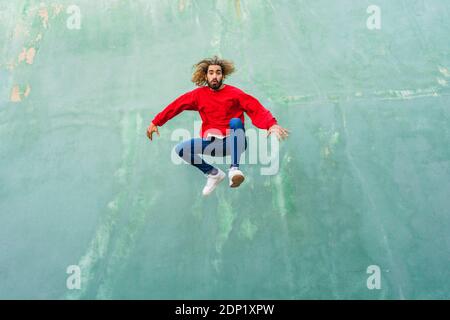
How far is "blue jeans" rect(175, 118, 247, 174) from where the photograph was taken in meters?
2.99

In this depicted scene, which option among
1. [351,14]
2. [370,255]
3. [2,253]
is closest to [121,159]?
[2,253]

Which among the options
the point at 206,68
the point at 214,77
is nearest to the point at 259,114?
the point at 214,77

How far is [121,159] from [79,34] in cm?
117

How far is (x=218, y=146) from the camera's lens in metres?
3.07

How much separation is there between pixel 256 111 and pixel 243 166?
563 millimetres

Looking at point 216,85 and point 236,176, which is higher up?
point 216,85

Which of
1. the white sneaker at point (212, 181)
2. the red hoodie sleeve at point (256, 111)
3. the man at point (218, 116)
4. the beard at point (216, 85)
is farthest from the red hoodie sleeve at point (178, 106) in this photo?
the white sneaker at point (212, 181)

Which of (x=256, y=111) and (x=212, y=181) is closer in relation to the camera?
(x=256, y=111)

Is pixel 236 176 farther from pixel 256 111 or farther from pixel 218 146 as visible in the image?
pixel 256 111

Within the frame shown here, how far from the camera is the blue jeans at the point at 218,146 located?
2994mm

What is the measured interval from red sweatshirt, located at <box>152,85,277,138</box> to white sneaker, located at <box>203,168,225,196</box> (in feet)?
1.09

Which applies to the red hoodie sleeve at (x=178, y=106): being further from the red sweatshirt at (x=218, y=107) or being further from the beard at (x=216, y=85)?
the beard at (x=216, y=85)

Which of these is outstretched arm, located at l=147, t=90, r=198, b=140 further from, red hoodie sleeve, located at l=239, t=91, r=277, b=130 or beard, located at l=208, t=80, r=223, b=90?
red hoodie sleeve, located at l=239, t=91, r=277, b=130

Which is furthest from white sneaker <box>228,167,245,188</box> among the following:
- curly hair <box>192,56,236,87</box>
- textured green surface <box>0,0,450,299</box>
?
curly hair <box>192,56,236,87</box>
